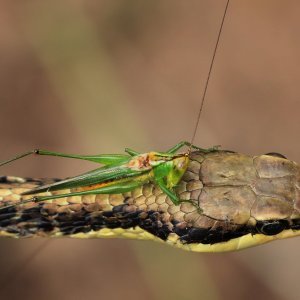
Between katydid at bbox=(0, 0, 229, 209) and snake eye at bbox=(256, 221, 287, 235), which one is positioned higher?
katydid at bbox=(0, 0, 229, 209)

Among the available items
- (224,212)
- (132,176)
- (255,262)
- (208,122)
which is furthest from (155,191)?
(208,122)

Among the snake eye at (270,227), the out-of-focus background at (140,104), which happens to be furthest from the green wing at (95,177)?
the out-of-focus background at (140,104)

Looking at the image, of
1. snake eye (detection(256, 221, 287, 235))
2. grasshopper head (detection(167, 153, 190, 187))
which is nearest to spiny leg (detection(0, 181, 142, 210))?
grasshopper head (detection(167, 153, 190, 187))

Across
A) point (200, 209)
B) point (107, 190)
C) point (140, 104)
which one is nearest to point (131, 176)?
point (107, 190)

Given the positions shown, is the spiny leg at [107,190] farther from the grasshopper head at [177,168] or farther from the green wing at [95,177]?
the grasshopper head at [177,168]

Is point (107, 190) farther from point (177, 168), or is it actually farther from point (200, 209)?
point (200, 209)

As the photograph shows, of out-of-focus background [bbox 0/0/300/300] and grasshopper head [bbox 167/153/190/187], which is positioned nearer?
grasshopper head [bbox 167/153/190/187]

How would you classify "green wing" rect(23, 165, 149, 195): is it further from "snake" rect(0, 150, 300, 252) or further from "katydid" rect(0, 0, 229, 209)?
"snake" rect(0, 150, 300, 252)
